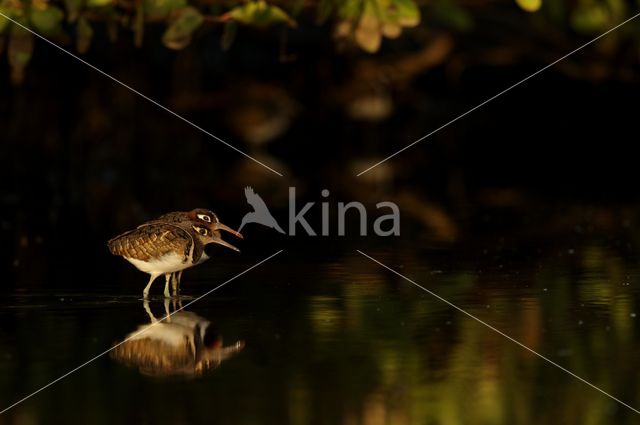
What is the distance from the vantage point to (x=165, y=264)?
891cm

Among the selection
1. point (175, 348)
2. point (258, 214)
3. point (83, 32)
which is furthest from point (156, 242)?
point (258, 214)

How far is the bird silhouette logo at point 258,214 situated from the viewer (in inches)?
556

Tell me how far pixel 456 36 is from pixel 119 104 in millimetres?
5888

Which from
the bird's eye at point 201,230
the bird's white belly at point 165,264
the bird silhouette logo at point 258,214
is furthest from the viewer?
the bird silhouette logo at point 258,214

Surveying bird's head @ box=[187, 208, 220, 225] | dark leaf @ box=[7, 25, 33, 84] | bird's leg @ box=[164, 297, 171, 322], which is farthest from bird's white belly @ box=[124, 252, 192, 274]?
dark leaf @ box=[7, 25, 33, 84]

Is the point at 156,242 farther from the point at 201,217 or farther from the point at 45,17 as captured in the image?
the point at 45,17

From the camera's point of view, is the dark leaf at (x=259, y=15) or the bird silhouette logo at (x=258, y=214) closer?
the dark leaf at (x=259, y=15)

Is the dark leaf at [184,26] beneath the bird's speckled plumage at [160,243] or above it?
above

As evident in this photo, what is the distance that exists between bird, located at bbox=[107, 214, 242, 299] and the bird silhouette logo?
4023mm

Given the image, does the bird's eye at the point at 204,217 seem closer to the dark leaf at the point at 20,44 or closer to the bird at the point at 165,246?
the bird at the point at 165,246

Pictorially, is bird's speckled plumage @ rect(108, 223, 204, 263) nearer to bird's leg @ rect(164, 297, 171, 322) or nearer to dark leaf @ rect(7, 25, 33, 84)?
bird's leg @ rect(164, 297, 171, 322)

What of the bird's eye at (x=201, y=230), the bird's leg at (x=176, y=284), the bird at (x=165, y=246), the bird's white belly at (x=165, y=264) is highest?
the bird's eye at (x=201, y=230)

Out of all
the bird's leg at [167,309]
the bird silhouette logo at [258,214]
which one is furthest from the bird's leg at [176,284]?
the bird silhouette logo at [258,214]

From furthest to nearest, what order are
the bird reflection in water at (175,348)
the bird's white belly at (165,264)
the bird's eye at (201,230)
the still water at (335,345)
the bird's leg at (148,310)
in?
the bird's eye at (201,230) < the bird's white belly at (165,264) < the bird's leg at (148,310) < the bird reflection in water at (175,348) < the still water at (335,345)
